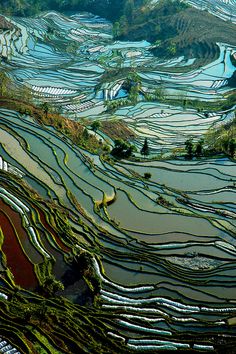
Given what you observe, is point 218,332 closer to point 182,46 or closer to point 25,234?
point 25,234

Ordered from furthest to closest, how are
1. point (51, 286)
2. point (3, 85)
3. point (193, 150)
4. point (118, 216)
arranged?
point (3, 85) → point (193, 150) → point (118, 216) → point (51, 286)

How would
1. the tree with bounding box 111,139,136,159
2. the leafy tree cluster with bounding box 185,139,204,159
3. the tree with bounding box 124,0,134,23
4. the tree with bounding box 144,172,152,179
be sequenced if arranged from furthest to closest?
the tree with bounding box 124,0,134,23, the leafy tree cluster with bounding box 185,139,204,159, the tree with bounding box 111,139,136,159, the tree with bounding box 144,172,152,179

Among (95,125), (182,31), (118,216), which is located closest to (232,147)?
(95,125)

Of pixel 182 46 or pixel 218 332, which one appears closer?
pixel 218 332

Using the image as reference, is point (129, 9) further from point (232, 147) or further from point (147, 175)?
point (147, 175)

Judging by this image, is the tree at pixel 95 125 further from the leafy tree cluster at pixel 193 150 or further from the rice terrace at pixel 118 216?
the leafy tree cluster at pixel 193 150

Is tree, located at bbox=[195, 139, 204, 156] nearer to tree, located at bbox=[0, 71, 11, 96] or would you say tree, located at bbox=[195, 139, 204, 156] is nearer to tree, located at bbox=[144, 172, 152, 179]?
tree, located at bbox=[144, 172, 152, 179]

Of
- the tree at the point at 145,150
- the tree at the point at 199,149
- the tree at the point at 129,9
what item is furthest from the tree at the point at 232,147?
the tree at the point at 129,9

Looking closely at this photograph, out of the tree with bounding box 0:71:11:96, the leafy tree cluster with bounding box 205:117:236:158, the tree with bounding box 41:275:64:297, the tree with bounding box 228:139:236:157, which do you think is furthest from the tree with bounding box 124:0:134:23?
the tree with bounding box 41:275:64:297

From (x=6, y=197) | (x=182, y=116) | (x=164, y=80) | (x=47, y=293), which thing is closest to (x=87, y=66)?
(x=164, y=80)
